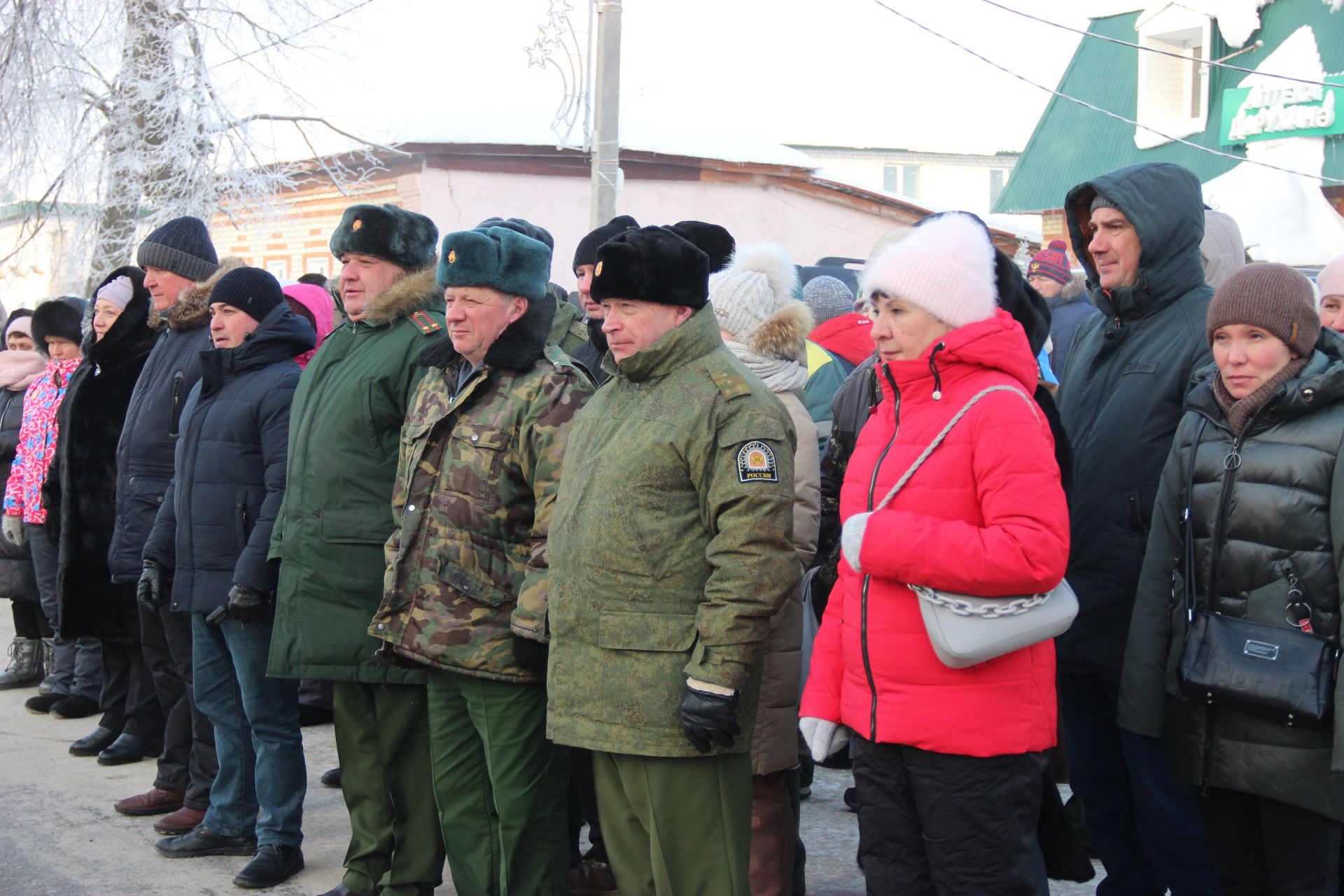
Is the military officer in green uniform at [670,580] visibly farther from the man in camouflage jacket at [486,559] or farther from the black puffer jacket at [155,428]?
the black puffer jacket at [155,428]

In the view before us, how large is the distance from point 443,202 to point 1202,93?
10.4m

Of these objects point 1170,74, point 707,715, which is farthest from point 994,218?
point 707,715

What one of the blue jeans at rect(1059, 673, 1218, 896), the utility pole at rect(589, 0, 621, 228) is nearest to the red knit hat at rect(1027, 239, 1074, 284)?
the utility pole at rect(589, 0, 621, 228)

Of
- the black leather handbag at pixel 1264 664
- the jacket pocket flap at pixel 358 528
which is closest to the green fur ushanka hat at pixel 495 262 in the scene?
the jacket pocket flap at pixel 358 528

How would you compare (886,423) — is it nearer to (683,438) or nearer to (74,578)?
(683,438)

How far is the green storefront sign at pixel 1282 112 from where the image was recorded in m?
15.8

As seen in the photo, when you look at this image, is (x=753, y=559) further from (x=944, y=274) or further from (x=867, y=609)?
(x=944, y=274)

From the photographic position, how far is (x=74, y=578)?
605 cm

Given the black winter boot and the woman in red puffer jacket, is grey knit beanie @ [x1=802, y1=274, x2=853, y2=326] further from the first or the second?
the black winter boot

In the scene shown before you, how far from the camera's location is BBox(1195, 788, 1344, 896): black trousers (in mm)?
Result: 3117

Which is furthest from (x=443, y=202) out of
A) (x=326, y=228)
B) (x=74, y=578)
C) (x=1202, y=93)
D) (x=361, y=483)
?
(x=361, y=483)

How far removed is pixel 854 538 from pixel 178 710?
3.73 m

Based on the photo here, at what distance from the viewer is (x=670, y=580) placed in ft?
10.7

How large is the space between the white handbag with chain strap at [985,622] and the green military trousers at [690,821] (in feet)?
2.51
